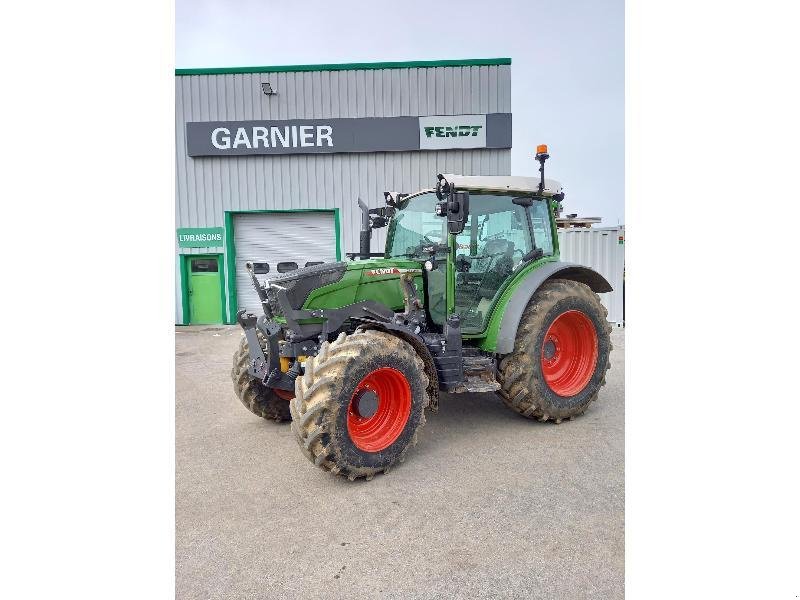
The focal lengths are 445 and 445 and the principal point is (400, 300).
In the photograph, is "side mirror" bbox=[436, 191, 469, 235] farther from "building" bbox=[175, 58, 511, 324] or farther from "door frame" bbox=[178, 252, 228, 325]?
"door frame" bbox=[178, 252, 228, 325]

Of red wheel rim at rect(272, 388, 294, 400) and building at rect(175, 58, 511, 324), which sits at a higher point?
building at rect(175, 58, 511, 324)

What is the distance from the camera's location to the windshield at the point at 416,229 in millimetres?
3680

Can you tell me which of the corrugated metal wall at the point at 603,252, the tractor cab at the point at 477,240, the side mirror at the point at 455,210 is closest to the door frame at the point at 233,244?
the corrugated metal wall at the point at 603,252

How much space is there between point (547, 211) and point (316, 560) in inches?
131

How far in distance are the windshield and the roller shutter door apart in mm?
7114

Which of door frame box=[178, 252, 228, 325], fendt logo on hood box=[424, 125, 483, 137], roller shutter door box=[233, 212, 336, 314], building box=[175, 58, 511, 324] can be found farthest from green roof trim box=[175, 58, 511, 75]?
door frame box=[178, 252, 228, 325]

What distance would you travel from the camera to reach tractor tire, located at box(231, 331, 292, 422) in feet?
12.5

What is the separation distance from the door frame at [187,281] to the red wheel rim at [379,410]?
915 cm

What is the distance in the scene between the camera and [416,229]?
3.90 meters

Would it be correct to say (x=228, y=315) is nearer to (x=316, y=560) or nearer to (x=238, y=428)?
(x=238, y=428)

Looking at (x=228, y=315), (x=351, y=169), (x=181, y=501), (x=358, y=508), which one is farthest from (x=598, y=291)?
(x=228, y=315)

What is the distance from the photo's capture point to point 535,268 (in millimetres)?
3928

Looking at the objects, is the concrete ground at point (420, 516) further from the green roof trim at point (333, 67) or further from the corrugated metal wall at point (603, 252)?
the green roof trim at point (333, 67)

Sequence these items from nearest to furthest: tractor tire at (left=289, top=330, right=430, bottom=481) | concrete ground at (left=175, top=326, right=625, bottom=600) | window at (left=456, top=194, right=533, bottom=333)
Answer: concrete ground at (left=175, top=326, right=625, bottom=600) → tractor tire at (left=289, top=330, right=430, bottom=481) → window at (left=456, top=194, right=533, bottom=333)
